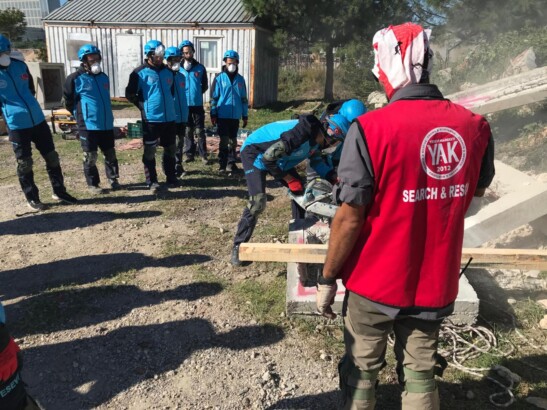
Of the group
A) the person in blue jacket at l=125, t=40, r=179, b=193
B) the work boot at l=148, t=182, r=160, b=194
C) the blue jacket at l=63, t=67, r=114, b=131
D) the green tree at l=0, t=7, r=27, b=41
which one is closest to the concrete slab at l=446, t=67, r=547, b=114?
the person in blue jacket at l=125, t=40, r=179, b=193

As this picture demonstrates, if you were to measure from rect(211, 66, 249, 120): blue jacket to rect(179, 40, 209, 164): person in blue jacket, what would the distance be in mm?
581

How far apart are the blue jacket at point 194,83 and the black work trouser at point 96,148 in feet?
6.14

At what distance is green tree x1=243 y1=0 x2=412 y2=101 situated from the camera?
15555mm

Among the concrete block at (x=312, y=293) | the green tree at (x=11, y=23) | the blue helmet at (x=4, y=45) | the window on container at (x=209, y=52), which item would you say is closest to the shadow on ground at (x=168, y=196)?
the blue helmet at (x=4, y=45)

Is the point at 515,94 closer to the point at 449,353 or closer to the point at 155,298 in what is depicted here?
the point at 449,353

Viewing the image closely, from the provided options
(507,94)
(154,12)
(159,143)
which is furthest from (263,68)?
(507,94)

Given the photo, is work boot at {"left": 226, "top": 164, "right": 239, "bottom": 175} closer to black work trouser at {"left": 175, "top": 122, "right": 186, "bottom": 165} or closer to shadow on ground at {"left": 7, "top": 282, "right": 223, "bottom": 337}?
black work trouser at {"left": 175, "top": 122, "right": 186, "bottom": 165}

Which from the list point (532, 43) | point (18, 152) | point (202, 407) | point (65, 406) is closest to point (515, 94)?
point (532, 43)

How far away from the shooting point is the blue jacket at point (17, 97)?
5.43 m

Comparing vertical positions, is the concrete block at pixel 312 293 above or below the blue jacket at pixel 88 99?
below

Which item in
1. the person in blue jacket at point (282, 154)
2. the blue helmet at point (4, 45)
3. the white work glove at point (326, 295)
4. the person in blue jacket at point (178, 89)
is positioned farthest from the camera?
the person in blue jacket at point (178, 89)

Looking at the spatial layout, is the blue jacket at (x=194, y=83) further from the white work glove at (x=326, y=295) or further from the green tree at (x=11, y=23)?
the green tree at (x=11, y=23)

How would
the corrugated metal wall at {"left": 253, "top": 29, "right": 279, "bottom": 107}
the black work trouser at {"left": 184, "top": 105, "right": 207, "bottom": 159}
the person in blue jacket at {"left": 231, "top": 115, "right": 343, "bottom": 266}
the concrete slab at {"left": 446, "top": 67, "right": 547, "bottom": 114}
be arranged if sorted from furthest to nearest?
the corrugated metal wall at {"left": 253, "top": 29, "right": 279, "bottom": 107}, the black work trouser at {"left": 184, "top": 105, "right": 207, "bottom": 159}, the concrete slab at {"left": 446, "top": 67, "right": 547, "bottom": 114}, the person in blue jacket at {"left": 231, "top": 115, "right": 343, "bottom": 266}

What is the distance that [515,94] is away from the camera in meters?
5.93
